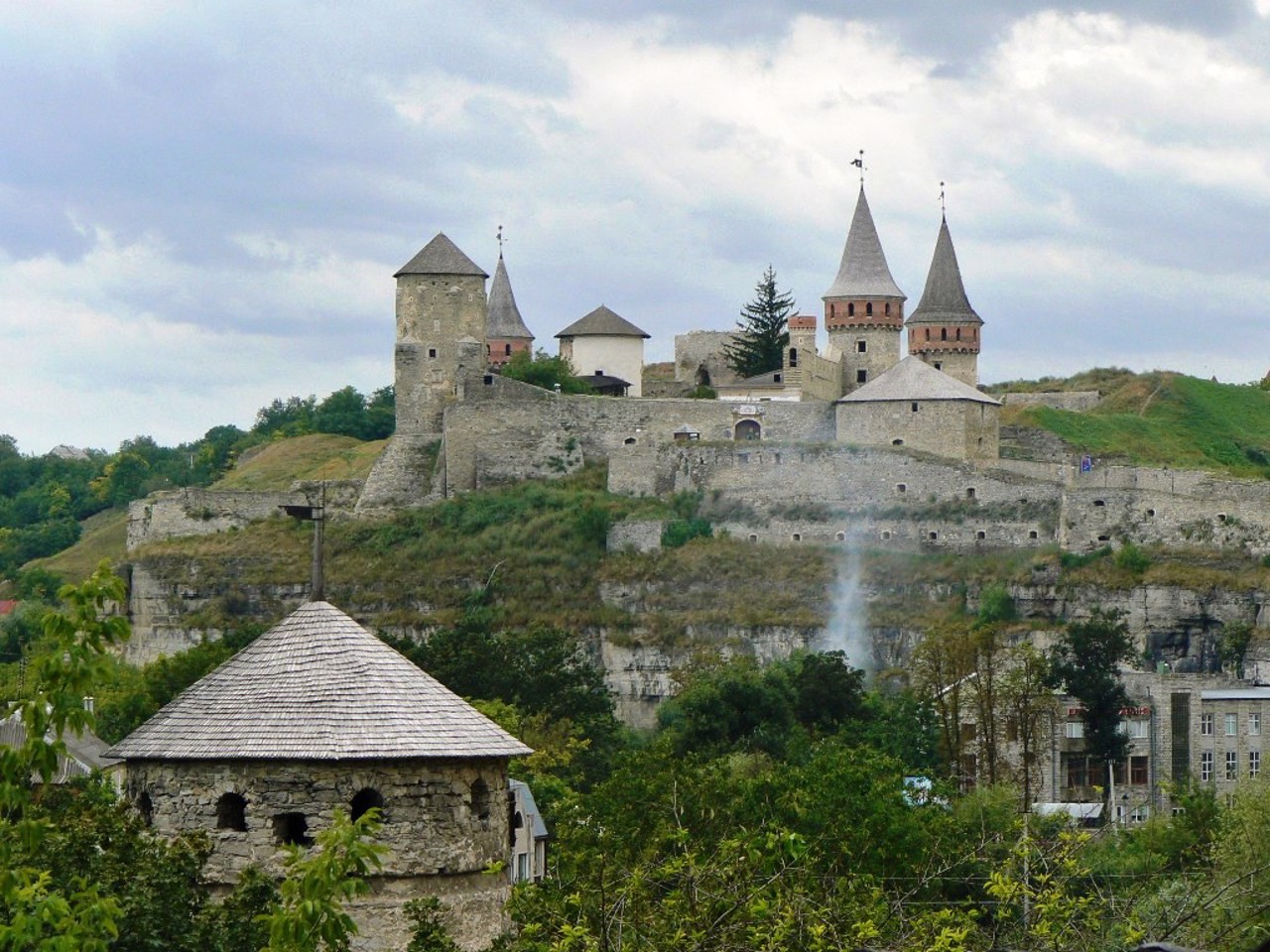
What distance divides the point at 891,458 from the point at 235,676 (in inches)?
2266

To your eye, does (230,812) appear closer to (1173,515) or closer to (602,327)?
(1173,515)

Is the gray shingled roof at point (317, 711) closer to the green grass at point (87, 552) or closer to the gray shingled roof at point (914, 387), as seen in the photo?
the gray shingled roof at point (914, 387)

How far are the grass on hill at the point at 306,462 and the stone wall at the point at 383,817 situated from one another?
220ft

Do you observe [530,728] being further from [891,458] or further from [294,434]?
[294,434]

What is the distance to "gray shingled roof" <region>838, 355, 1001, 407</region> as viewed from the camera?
253 feet

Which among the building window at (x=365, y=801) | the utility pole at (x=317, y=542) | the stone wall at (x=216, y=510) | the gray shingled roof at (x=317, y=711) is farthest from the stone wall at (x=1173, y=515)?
the building window at (x=365, y=801)

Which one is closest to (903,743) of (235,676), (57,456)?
(235,676)

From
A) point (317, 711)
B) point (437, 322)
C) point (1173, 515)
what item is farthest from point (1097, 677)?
point (317, 711)

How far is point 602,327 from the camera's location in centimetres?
8769

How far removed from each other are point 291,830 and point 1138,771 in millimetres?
47594

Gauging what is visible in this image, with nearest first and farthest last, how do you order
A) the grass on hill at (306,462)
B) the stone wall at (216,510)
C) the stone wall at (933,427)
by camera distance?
the stone wall at (933,427) < the stone wall at (216,510) < the grass on hill at (306,462)

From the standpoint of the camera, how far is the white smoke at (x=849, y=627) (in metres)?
72.4

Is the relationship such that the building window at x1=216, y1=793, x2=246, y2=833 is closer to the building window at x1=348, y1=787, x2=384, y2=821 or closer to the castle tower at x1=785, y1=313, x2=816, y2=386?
the building window at x1=348, y1=787, x2=384, y2=821

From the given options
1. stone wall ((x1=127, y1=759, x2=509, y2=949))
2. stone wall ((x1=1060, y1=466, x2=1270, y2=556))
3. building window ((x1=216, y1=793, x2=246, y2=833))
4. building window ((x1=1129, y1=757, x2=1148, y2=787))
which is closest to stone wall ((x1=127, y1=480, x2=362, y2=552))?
stone wall ((x1=1060, y1=466, x2=1270, y2=556))
